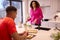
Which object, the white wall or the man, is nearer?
the man

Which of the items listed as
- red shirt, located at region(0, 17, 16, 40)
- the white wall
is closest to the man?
red shirt, located at region(0, 17, 16, 40)

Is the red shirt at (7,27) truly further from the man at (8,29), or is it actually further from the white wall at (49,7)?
the white wall at (49,7)

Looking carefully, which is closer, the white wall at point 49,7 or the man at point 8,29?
the man at point 8,29

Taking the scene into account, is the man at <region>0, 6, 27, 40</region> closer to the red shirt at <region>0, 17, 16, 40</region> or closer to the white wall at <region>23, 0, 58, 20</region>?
the red shirt at <region>0, 17, 16, 40</region>

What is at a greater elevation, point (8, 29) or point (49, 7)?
point (49, 7)

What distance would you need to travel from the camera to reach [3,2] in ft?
17.4

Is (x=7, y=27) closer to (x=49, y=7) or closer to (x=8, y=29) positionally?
(x=8, y=29)

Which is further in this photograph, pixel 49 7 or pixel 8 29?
pixel 49 7

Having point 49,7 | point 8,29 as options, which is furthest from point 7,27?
point 49,7

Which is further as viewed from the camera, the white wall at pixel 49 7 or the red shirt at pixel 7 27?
the white wall at pixel 49 7

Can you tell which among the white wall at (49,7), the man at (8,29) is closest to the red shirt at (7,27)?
the man at (8,29)

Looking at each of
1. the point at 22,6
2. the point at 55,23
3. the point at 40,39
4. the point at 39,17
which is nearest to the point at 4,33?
the point at 40,39

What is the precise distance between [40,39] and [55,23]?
2.09m

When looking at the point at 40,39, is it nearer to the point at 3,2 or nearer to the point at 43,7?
the point at 43,7
